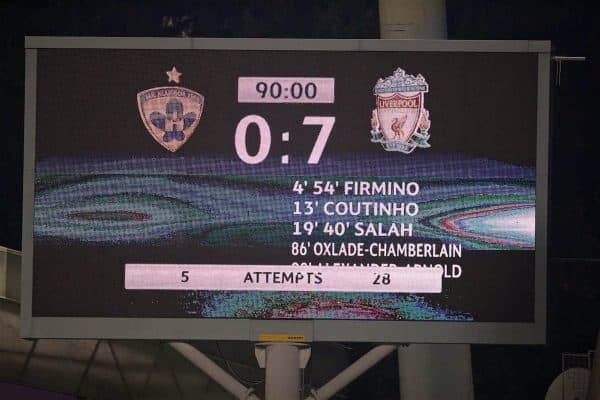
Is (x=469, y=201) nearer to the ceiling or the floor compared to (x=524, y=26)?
nearer to the floor

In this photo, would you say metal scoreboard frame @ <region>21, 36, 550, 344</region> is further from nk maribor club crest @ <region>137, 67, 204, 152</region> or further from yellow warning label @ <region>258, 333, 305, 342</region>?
nk maribor club crest @ <region>137, 67, 204, 152</region>

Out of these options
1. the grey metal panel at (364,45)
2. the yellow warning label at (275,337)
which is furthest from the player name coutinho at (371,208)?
the grey metal panel at (364,45)

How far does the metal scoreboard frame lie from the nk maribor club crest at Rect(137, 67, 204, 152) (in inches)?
10.7

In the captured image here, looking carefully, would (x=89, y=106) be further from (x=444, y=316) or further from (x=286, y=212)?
(x=444, y=316)

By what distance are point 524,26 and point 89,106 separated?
6.89 meters

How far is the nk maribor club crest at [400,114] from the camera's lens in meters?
7.69

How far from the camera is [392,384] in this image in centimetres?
1395

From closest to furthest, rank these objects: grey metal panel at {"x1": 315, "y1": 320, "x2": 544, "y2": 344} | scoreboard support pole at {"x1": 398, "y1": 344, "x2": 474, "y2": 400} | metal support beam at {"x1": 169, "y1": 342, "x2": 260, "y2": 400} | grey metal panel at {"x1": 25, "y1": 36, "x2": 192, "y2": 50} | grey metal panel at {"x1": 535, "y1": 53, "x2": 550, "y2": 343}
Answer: grey metal panel at {"x1": 315, "y1": 320, "x2": 544, "y2": 344} < grey metal panel at {"x1": 535, "y1": 53, "x2": 550, "y2": 343} < grey metal panel at {"x1": 25, "y1": 36, "x2": 192, "y2": 50} < metal support beam at {"x1": 169, "y1": 342, "x2": 260, "y2": 400} < scoreboard support pole at {"x1": 398, "y1": 344, "x2": 474, "y2": 400}

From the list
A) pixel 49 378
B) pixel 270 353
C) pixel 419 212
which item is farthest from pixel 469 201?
pixel 49 378

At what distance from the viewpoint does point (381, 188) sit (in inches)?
302

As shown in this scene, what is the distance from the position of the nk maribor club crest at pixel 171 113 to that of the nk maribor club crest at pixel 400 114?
3.28ft

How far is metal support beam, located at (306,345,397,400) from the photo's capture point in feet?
25.8

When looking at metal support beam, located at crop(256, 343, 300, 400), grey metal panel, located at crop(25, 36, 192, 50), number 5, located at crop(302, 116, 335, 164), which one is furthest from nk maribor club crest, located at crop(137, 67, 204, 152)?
metal support beam, located at crop(256, 343, 300, 400)

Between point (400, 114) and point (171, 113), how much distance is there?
4.20ft
